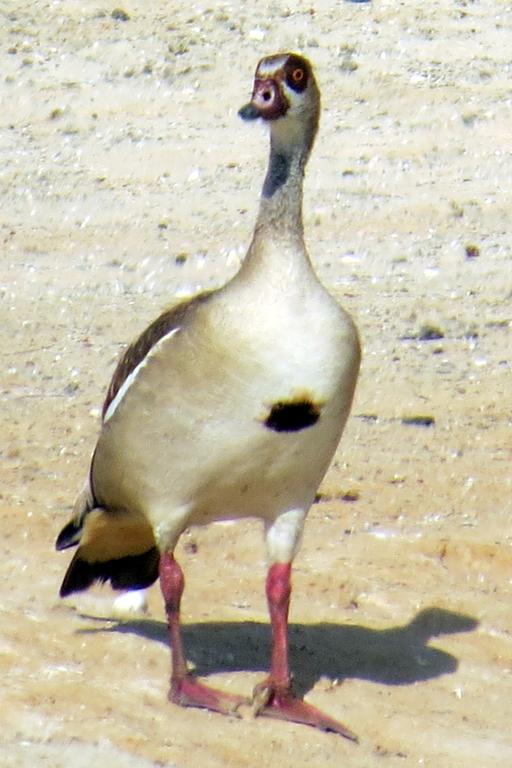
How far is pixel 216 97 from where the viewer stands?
12.7 meters

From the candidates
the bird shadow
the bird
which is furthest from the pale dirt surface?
the bird

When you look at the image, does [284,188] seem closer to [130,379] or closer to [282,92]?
[282,92]

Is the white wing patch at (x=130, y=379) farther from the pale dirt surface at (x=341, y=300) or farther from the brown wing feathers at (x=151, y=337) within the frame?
the pale dirt surface at (x=341, y=300)

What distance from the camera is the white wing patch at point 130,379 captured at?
20.7 ft

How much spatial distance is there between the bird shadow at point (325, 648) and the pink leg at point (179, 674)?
30 cm

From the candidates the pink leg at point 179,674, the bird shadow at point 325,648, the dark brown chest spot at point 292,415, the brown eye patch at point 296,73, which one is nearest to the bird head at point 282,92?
the brown eye patch at point 296,73

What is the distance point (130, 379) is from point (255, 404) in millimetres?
643

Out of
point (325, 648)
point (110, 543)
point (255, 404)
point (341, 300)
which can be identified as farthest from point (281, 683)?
point (341, 300)

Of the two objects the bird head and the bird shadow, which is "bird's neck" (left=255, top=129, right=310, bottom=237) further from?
the bird shadow

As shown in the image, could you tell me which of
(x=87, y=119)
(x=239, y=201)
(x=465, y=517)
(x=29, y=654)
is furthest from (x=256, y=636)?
(x=87, y=119)

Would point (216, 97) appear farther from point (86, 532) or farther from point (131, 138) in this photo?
point (86, 532)

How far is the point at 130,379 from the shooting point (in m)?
6.46

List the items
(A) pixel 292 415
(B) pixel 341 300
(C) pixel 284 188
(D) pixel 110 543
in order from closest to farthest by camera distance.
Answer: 1. (A) pixel 292 415
2. (C) pixel 284 188
3. (D) pixel 110 543
4. (B) pixel 341 300

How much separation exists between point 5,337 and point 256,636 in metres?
3.70
